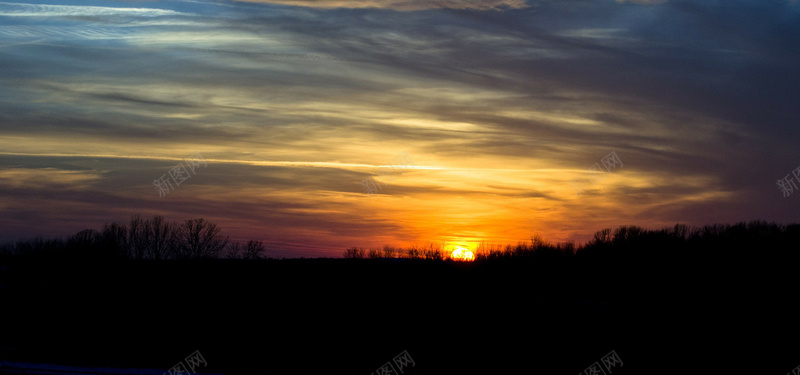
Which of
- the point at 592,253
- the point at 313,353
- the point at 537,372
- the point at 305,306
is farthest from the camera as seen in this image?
the point at 592,253

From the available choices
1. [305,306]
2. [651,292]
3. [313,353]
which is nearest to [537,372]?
[313,353]

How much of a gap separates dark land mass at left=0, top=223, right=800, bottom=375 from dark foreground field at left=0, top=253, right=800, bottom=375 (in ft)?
0.22

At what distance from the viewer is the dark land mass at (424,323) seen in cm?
2155

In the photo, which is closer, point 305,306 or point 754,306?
point 754,306

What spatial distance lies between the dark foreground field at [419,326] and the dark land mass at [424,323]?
0.22ft

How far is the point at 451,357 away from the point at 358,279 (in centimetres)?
2317

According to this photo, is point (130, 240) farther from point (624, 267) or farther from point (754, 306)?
point (754, 306)

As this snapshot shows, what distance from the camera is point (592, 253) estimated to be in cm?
5759

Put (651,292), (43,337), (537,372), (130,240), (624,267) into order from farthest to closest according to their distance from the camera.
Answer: (130,240) < (624,267) < (651,292) < (43,337) < (537,372)

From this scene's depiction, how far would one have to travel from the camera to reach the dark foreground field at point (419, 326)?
845 inches

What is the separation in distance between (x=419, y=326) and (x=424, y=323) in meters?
0.32

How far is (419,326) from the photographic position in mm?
26203

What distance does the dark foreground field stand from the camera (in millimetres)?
21469

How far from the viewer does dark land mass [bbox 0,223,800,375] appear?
70.7 ft
